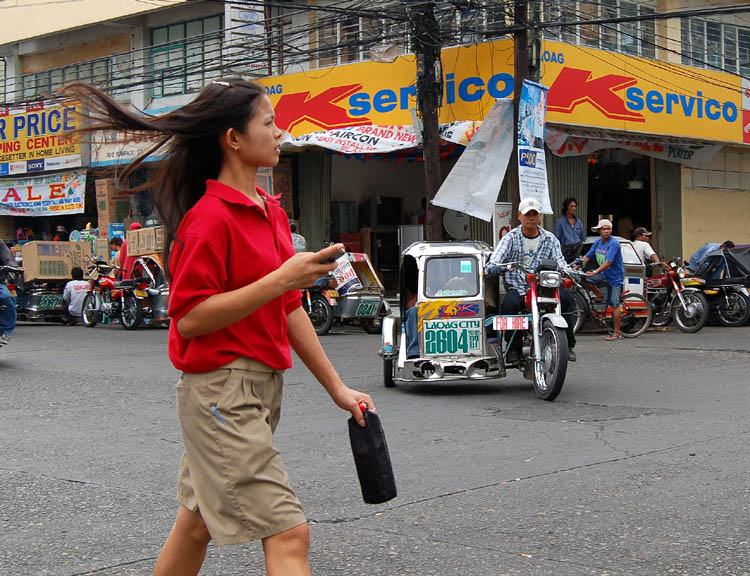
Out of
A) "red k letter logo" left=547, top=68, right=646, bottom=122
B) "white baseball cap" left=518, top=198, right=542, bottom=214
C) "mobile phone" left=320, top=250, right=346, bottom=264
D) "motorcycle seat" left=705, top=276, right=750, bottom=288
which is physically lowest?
"motorcycle seat" left=705, top=276, right=750, bottom=288

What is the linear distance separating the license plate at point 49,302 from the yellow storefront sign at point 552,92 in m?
5.93

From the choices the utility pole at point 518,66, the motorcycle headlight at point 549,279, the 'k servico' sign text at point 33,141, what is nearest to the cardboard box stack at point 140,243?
the utility pole at point 518,66

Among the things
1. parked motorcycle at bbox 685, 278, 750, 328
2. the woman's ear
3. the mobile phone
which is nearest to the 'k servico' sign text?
parked motorcycle at bbox 685, 278, 750, 328

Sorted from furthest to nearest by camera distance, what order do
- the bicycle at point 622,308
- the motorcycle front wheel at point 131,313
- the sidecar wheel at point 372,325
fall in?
1. the motorcycle front wheel at point 131,313
2. the sidecar wheel at point 372,325
3. the bicycle at point 622,308

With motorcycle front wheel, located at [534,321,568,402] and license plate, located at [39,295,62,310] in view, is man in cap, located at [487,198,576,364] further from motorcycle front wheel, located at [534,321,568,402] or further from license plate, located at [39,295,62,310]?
license plate, located at [39,295,62,310]

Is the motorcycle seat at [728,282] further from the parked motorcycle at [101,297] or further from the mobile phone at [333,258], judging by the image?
the mobile phone at [333,258]

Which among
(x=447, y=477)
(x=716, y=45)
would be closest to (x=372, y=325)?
(x=447, y=477)

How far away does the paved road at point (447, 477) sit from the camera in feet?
14.5

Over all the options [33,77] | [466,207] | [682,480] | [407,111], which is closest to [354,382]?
[682,480]

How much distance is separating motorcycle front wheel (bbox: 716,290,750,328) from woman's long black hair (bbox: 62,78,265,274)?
1620 centimetres

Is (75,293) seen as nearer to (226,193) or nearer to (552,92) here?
(552,92)

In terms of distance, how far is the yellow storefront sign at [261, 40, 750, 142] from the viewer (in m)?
20.0

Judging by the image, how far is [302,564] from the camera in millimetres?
2705

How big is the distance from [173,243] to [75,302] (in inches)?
735
